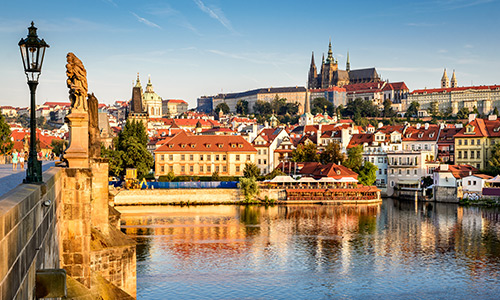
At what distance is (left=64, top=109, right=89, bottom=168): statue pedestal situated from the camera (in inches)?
529

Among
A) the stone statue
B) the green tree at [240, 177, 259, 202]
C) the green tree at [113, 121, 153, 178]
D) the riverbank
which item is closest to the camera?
the stone statue

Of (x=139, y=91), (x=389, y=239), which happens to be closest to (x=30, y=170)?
(x=389, y=239)

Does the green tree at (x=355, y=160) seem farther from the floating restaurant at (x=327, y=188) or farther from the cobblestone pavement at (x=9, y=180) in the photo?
the cobblestone pavement at (x=9, y=180)

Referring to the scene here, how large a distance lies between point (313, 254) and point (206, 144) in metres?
48.0

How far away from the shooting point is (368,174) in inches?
3068

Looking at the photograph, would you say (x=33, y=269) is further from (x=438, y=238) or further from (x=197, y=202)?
(x=197, y=202)

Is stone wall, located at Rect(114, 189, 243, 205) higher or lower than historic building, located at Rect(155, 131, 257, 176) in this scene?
lower

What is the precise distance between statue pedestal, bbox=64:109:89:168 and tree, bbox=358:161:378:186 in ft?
214

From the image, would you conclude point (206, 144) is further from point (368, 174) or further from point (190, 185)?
point (368, 174)

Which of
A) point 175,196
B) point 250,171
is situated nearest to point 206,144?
point 250,171

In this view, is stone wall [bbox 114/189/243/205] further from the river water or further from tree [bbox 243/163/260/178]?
tree [bbox 243/163/260/178]

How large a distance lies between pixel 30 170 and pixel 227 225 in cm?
3989

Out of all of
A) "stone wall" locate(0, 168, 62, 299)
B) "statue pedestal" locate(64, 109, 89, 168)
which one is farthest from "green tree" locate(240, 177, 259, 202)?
"stone wall" locate(0, 168, 62, 299)

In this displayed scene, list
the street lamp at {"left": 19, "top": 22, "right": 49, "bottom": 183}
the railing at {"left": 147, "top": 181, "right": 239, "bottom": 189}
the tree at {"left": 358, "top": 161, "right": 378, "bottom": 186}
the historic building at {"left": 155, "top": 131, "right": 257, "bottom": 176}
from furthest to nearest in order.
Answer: the historic building at {"left": 155, "top": 131, "right": 257, "bottom": 176} < the tree at {"left": 358, "top": 161, "right": 378, "bottom": 186} < the railing at {"left": 147, "top": 181, "right": 239, "bottom": 189} < the street lamp at {"left": 19, "top": 22, "right": 49, "bottom": 183}
